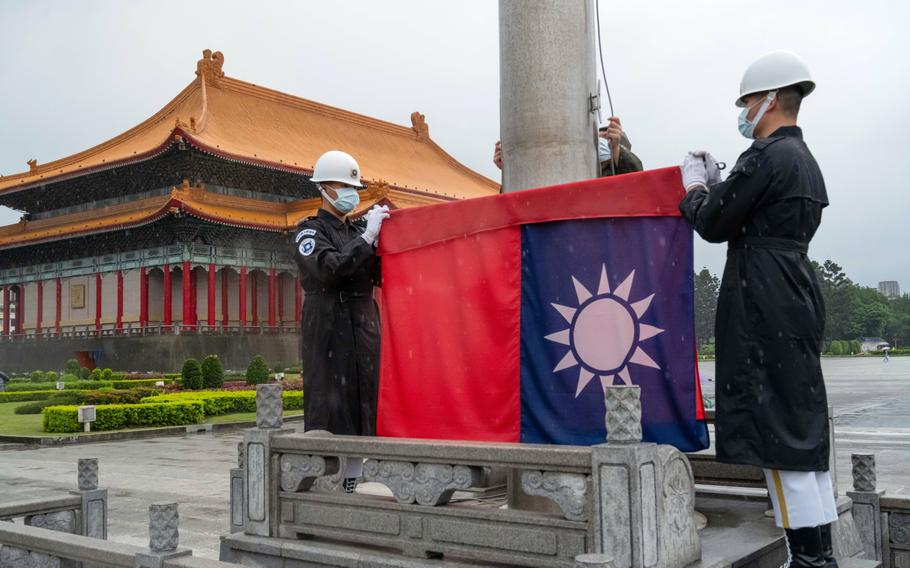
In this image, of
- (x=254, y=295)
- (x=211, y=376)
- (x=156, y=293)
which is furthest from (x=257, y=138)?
(x=211, y=376)

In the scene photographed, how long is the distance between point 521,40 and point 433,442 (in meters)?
2.27

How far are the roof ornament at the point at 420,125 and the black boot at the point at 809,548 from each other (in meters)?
38.2

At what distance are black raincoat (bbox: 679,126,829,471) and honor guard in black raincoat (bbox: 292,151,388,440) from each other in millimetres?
1890

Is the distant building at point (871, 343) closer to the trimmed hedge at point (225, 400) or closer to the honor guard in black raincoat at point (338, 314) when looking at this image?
the trimmed hedge at point (225, 400)

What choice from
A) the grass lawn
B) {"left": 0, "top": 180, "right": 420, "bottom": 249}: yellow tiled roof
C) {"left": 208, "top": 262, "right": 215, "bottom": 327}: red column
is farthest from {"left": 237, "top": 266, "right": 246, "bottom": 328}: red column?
the grass lawn

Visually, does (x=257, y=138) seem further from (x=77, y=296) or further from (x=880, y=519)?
(x=880, y=519)

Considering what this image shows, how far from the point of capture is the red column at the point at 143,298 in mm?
31059

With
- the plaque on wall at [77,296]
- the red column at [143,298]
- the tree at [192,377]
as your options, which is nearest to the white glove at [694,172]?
the tree at [192,377]

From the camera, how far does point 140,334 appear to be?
99.7ft

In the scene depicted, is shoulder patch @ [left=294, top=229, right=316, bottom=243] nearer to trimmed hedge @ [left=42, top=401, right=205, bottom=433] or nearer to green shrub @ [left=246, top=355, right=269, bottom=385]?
trimmed hedge @ [left=42, top=401, right=205, bottom=433]

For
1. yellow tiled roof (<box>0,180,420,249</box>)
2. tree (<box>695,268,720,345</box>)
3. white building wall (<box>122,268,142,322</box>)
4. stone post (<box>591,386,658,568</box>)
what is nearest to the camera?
stone post (<box>591,386,658,568</box>)

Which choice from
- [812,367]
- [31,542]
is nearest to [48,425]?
[31,542]

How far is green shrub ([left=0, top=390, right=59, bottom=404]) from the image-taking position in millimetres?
22672

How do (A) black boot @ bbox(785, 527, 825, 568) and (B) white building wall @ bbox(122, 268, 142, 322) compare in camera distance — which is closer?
(A) black boot @ bbox(785, 527, 825, 568)
